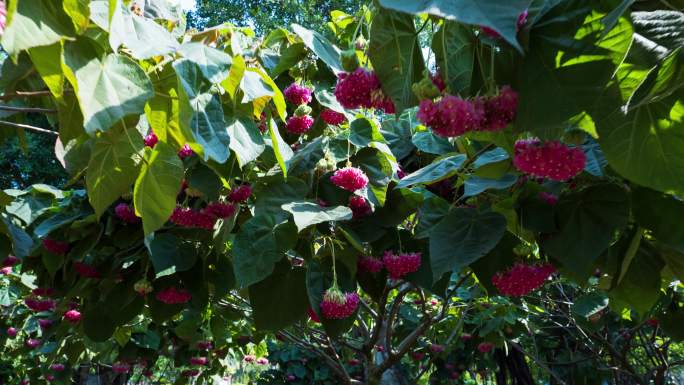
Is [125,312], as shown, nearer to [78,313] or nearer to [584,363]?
[78,313]

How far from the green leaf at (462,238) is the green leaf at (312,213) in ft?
0.78

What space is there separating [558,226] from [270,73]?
1.03 meters

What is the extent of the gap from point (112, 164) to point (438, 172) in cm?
83

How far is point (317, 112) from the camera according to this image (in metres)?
2.19

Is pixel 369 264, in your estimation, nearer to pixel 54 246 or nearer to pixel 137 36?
pixel 137 36

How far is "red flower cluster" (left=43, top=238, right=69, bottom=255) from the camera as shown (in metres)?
2.41

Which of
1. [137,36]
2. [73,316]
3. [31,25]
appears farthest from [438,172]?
[73,316]

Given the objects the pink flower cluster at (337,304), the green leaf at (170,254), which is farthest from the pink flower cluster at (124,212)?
the pink flower cluster at (337,304)

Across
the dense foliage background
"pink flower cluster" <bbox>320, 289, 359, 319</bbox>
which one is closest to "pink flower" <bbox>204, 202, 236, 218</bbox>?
the dense foliage background

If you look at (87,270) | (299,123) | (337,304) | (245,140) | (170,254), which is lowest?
(87,270)

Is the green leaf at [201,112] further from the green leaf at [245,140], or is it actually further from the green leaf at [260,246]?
the green leaf at [260,246]

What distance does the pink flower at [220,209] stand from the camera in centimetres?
183

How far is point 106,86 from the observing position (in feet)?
2.79

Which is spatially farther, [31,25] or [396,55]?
[396,55]
